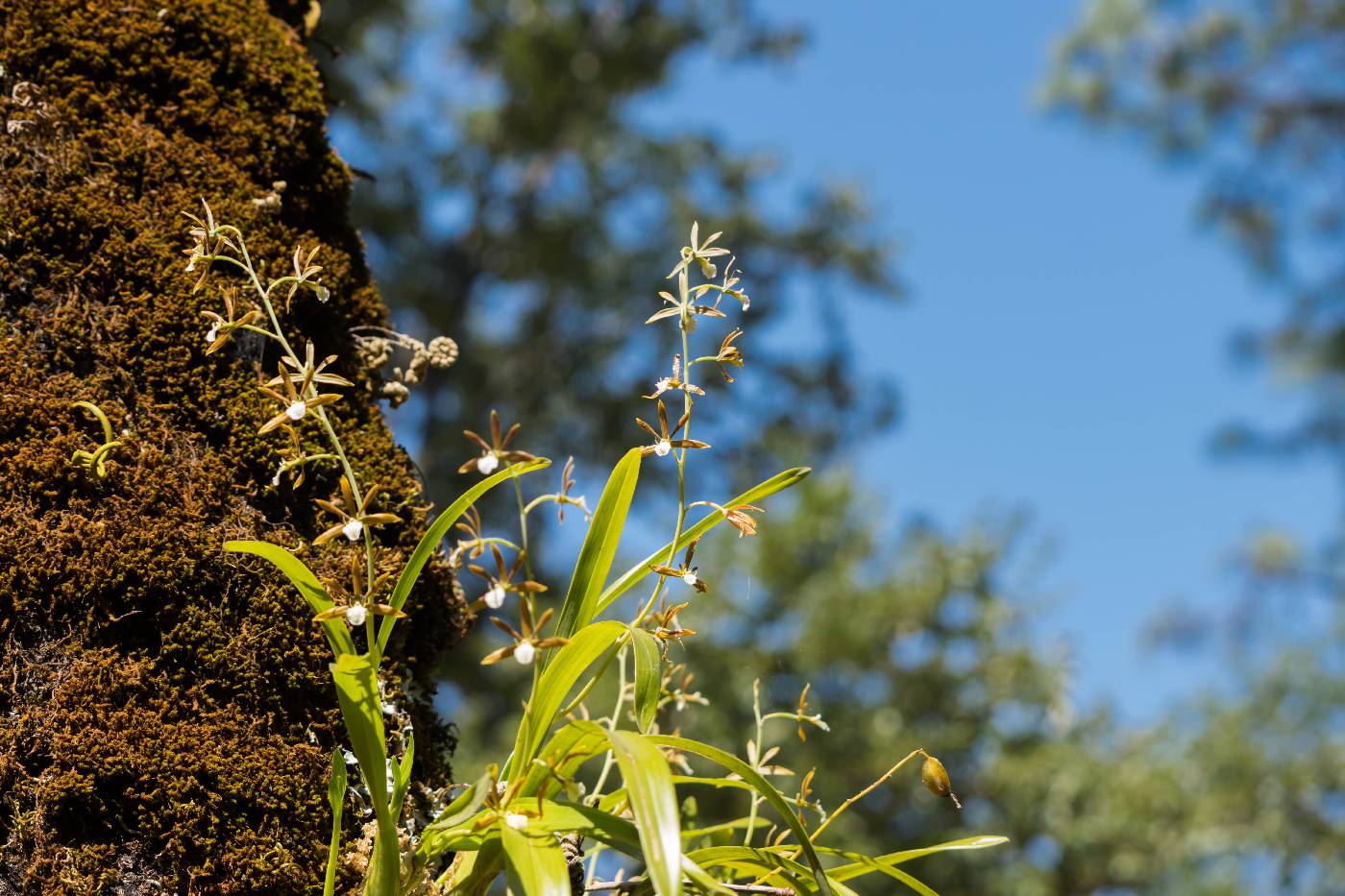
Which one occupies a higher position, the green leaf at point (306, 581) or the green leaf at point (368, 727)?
the green leaf at point (306, 581)

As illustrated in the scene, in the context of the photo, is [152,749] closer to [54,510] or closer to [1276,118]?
[54,510]

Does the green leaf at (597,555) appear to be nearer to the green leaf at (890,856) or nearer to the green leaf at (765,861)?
the green leaf at (765,861)

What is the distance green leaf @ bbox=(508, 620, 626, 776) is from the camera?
4.13 ft

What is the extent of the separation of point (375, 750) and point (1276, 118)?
14296 millimetres

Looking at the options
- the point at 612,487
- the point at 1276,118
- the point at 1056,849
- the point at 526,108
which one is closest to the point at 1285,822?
the point at 1056,849

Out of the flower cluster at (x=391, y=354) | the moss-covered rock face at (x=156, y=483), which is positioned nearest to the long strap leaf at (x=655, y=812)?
the moss-covered rock face at (x=156, y=483)

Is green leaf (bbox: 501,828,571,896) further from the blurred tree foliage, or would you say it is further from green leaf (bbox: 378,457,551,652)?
the blurred tree foliage

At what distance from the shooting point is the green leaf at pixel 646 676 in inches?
46.9

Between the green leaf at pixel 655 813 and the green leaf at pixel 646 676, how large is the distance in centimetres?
14

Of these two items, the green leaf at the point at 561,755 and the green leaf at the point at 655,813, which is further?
the green leaf at the point at 561,755

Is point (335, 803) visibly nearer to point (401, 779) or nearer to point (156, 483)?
point (401, 779)

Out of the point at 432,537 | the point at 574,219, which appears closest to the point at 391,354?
the point at 432,537

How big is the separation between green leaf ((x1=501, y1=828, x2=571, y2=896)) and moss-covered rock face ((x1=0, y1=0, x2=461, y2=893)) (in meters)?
0.36

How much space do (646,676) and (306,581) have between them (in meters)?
0.38
